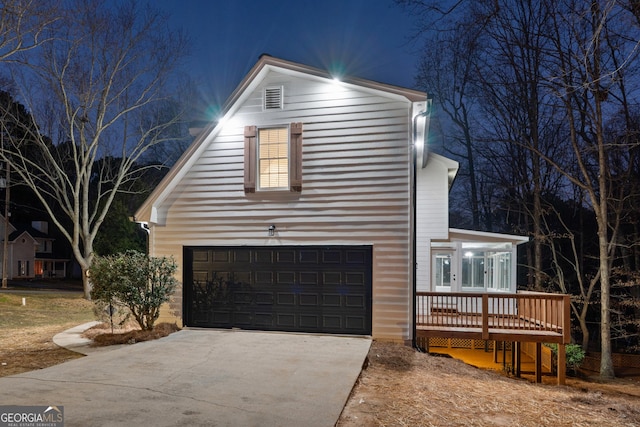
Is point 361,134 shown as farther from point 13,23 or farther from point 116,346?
point 13,23

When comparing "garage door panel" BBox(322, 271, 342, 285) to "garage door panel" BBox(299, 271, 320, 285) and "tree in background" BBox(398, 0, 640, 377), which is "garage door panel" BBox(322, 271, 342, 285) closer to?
"garage door panel" BBox(299, 271, 320, 285)

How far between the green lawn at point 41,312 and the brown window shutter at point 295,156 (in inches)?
307

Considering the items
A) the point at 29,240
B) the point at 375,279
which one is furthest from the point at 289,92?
the point at 29,240

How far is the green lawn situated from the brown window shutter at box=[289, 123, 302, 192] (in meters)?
7.80

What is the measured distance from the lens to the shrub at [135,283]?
8.12 meters

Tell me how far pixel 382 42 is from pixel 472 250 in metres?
7.60

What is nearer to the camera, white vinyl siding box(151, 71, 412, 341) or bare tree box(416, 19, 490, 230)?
white vinyl siding box(151, 71, 412, 341)

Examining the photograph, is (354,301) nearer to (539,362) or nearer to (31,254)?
(539,362)

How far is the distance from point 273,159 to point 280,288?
9.46 feet

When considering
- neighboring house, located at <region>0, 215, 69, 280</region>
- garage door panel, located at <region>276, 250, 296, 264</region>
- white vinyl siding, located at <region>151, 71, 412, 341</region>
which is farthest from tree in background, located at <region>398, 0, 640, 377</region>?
neighboring house, located at <region>0, 215, 69, 280</region>

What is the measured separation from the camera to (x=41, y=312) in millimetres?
14078

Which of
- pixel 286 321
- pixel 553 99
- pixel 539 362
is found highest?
pixel 553 99

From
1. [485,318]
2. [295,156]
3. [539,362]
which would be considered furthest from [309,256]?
[539,362]

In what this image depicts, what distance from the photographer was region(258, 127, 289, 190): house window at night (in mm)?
9195
